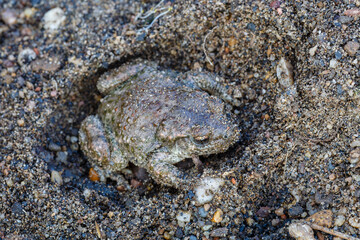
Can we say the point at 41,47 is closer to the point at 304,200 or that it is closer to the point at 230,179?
the point at 230,179

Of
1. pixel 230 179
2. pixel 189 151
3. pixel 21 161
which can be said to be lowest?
pixel 230 179

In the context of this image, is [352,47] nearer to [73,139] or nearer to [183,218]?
[183,218]

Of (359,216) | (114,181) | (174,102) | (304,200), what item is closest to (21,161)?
(114,181)

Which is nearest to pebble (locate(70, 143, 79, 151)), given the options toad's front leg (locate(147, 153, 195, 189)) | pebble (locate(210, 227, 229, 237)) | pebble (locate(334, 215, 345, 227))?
toad's front leg (locate(147, 153, 195, 189))

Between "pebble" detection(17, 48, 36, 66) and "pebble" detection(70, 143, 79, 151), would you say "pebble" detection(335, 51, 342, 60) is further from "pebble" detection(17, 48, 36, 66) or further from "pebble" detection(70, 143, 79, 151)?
"pebble" detection(17, 48, 36, 66)

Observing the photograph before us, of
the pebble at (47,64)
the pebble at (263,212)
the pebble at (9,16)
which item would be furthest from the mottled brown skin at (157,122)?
the pebble at (9,16)

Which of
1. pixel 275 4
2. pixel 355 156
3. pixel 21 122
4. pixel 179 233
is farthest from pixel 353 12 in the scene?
pixel 21 122
